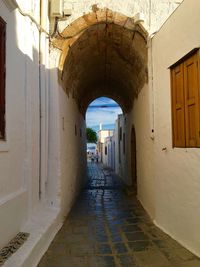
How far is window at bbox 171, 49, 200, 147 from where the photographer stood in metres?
4.32

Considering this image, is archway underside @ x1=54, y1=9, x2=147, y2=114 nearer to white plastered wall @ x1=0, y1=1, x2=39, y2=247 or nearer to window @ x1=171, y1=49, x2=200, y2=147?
white plastered wall @ x1=0, y1=1, x2=39, y2=247

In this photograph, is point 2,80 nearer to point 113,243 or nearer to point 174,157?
point 174,157

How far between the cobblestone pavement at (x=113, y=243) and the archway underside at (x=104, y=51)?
2943 millimetres

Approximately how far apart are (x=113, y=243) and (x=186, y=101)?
2.49 metres

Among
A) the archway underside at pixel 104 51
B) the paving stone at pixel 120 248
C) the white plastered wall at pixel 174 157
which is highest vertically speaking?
the archway underside at pixel 104 51

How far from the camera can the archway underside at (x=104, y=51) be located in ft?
20.7

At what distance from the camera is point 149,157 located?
659cm

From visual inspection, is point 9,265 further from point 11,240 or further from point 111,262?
point 111,262

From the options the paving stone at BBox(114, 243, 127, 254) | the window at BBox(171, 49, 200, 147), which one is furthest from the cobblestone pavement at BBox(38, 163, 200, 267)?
the window at BBox(171, 49, 200, 147)

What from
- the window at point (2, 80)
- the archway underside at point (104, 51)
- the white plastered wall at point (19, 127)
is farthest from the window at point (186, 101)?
the window at point (2, 80)

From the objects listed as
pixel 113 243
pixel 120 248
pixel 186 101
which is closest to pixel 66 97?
pixel 186 101

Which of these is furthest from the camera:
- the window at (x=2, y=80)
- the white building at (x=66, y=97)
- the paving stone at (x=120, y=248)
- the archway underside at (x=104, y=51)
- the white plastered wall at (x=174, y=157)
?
the archway underside at (x=104, y=51)

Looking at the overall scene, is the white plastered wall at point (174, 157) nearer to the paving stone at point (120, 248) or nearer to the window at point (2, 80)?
the paving stone at point (120, 248)

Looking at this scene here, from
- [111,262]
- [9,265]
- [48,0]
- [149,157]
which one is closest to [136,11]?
[48,0]
